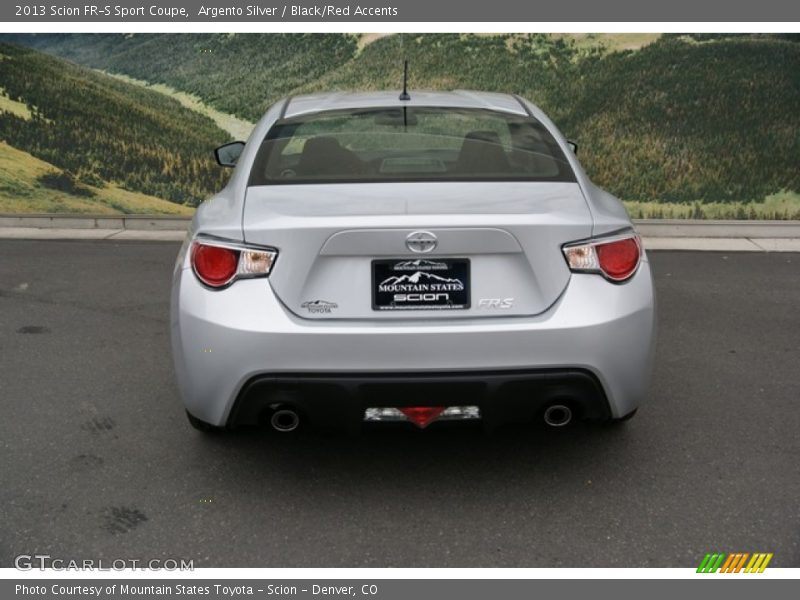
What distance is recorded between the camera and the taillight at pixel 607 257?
3113mm

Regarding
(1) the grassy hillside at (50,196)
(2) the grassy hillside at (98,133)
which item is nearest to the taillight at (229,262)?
(1) the grassy hillside at (50,196)

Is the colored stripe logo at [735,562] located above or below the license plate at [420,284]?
below

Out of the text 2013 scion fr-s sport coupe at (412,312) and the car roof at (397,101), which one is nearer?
the text 2013 scion fr-s sport coupe at (412,312)

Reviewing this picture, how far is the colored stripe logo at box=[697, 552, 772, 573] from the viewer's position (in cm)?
293

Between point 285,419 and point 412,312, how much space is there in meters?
0.60

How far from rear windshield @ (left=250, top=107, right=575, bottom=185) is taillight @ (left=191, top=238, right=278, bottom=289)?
50 cm

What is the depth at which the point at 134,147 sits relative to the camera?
1099 cm

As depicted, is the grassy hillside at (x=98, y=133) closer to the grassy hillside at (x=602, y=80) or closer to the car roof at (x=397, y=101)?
the grassy hillside at (x=602, y=80)

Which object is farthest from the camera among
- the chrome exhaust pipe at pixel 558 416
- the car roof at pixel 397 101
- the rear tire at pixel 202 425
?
the car roof at pixel 397 101

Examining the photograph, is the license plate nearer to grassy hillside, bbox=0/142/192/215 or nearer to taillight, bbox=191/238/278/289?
taillight, bbox=191/238/278/289

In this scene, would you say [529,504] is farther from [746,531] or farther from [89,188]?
[89,188]

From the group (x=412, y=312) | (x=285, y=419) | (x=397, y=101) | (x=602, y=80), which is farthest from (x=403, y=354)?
(x=602, y=80)

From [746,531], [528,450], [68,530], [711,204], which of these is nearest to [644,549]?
[746,531]
